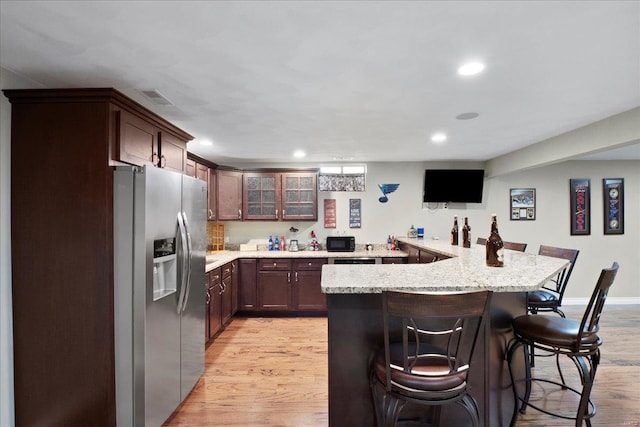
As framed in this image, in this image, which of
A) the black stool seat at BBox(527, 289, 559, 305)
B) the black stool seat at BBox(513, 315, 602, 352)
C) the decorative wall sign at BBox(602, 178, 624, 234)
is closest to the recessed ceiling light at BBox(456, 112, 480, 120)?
the black stool seat at BBox(527, 289, 559, 305)

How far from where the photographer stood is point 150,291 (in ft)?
6.48

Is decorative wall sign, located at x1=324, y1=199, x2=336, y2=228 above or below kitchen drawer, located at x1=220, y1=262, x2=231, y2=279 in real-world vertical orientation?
above

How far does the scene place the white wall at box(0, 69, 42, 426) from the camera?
6.10 ft

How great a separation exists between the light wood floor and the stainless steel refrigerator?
32 centimetres

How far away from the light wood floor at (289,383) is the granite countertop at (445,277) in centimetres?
110

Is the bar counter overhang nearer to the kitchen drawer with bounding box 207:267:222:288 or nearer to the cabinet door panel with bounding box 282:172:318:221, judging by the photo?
the kitchen drawer with bounding box 207:267:222:288

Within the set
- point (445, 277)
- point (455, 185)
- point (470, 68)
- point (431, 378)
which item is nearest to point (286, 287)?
point (445, 277)

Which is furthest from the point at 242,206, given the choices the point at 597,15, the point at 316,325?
the point at 597,15

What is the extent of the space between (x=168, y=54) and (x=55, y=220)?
1265 mm

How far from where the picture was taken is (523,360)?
203 centimetres

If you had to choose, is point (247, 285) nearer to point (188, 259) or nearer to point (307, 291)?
point (307, 291)

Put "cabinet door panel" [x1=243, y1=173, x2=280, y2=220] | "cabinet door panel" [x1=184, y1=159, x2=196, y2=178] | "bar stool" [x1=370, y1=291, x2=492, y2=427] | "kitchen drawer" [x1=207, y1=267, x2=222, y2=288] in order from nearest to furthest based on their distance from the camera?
1. "bar stool" [x1=370, y1=291, x2=492, y2=427]
2. "kitchen drawer" [x1=207, y1=267, x2=222, y2=288]
3. "cabinet door panel" [x1=184, y1=159, x2=196, y2=178]
4. "cabinet door panel" [x1=243, y1=173, x2=280, y2=220]

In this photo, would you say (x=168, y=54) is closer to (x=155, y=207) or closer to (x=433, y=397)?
(x=155, y=207)

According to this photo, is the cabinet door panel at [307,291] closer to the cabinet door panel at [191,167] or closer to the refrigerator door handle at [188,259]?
the cabinet door panel at [191,167]
